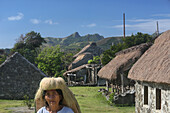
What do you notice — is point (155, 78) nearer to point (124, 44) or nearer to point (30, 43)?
point (124, 44)

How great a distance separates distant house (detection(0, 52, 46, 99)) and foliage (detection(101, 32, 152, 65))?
1769 cm

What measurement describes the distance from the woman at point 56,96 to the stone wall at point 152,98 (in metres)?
6.35

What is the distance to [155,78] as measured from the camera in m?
9.68

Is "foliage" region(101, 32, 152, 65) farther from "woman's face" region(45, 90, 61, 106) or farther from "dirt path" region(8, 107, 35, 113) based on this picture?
"woman's face" region(45, 90, 61, 106)

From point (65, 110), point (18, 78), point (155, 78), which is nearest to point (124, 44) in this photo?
point (18, 78)

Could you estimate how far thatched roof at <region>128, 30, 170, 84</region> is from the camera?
940cm

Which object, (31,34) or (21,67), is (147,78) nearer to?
(21,67)

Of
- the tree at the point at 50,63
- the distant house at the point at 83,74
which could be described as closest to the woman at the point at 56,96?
the distant house at the point at 83,74

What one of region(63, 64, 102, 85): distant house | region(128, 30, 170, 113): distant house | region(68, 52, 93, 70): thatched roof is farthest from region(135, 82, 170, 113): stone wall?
region(68, 52, 93, 70): thatched roof

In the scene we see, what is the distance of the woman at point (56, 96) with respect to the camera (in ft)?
10.4

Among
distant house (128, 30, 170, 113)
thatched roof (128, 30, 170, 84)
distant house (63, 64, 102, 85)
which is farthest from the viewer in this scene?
distant house (63, 64, 102, 85)

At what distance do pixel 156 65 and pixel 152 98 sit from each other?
1232mm

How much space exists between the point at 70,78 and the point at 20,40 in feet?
76.5

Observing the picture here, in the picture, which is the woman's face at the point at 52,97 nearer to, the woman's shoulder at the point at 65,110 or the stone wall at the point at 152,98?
the woman's shoulder at the point at 65,110
